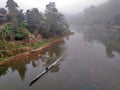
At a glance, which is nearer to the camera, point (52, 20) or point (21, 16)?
point (21, 16)

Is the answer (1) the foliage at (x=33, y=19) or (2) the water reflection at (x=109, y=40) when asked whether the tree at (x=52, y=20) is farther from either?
(2) the water reflection at (x=109, y=40)

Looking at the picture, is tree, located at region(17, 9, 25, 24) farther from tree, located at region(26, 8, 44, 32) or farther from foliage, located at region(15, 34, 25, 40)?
foliage, located at region(15, 34, 25, 40)

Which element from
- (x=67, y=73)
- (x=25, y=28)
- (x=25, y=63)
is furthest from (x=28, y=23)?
(x=67, y=73)

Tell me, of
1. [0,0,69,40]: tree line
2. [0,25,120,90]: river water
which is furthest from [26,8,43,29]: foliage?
[0,25,120,90]: river water

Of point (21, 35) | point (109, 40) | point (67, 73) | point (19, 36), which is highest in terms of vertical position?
point (21, 35)

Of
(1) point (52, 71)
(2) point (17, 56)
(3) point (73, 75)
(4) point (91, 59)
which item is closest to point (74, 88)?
(3) point (73, 75)

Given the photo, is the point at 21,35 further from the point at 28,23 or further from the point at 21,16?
the point at 21,16

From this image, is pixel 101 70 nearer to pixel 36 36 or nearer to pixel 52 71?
pixel 52 71

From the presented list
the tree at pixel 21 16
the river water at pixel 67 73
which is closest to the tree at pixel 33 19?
the tree at pixel 21 16
